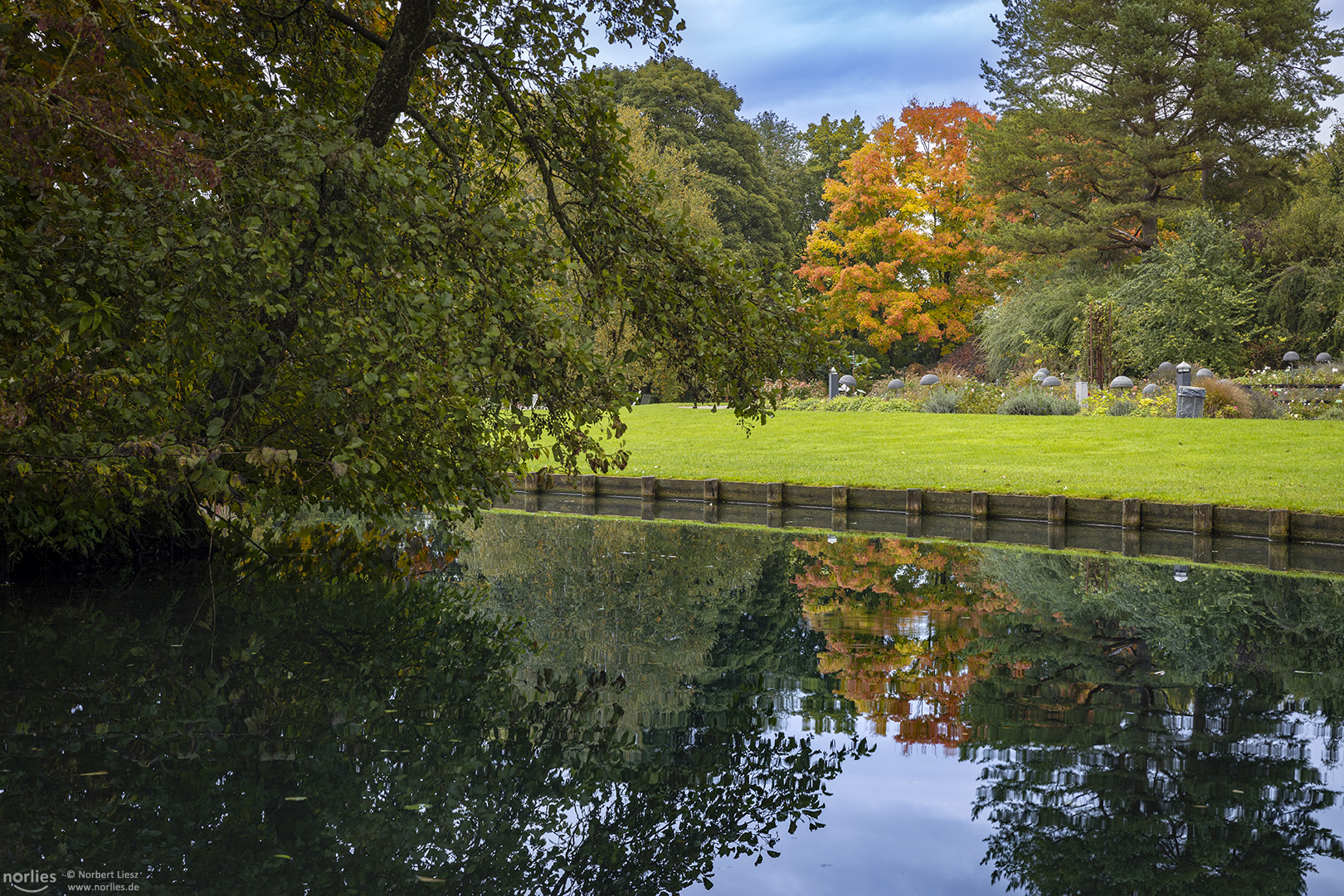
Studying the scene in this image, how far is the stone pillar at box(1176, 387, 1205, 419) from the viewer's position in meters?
18.7

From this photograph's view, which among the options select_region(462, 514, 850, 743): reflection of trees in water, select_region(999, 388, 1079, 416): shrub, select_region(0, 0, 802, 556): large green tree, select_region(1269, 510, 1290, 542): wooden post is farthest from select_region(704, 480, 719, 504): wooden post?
select_region(999, 388, 1079, 416): shrub

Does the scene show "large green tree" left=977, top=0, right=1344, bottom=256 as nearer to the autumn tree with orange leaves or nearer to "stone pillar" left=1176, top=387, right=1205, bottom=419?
the autumn tree with orange leaves

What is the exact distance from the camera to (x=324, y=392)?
5.84 meters

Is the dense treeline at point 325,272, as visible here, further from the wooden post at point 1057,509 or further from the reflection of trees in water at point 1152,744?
the wooden post at point 1057,509

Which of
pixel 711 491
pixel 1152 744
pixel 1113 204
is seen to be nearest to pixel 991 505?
pixel 711 491

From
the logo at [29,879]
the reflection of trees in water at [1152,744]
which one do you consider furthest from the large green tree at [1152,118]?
the logo at [29,879]

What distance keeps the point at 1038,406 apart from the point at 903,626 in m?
15.2

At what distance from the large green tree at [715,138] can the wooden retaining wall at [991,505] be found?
2875cm

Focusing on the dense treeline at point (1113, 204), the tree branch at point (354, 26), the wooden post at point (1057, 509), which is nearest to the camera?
the tree branch at point (354, 26)

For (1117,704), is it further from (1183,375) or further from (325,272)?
(1183,375)

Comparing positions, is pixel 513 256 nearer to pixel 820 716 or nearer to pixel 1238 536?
pixel 820 716

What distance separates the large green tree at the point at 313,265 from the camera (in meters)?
5.16

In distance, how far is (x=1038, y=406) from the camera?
20.7 metres

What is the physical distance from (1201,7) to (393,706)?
31929 mm
